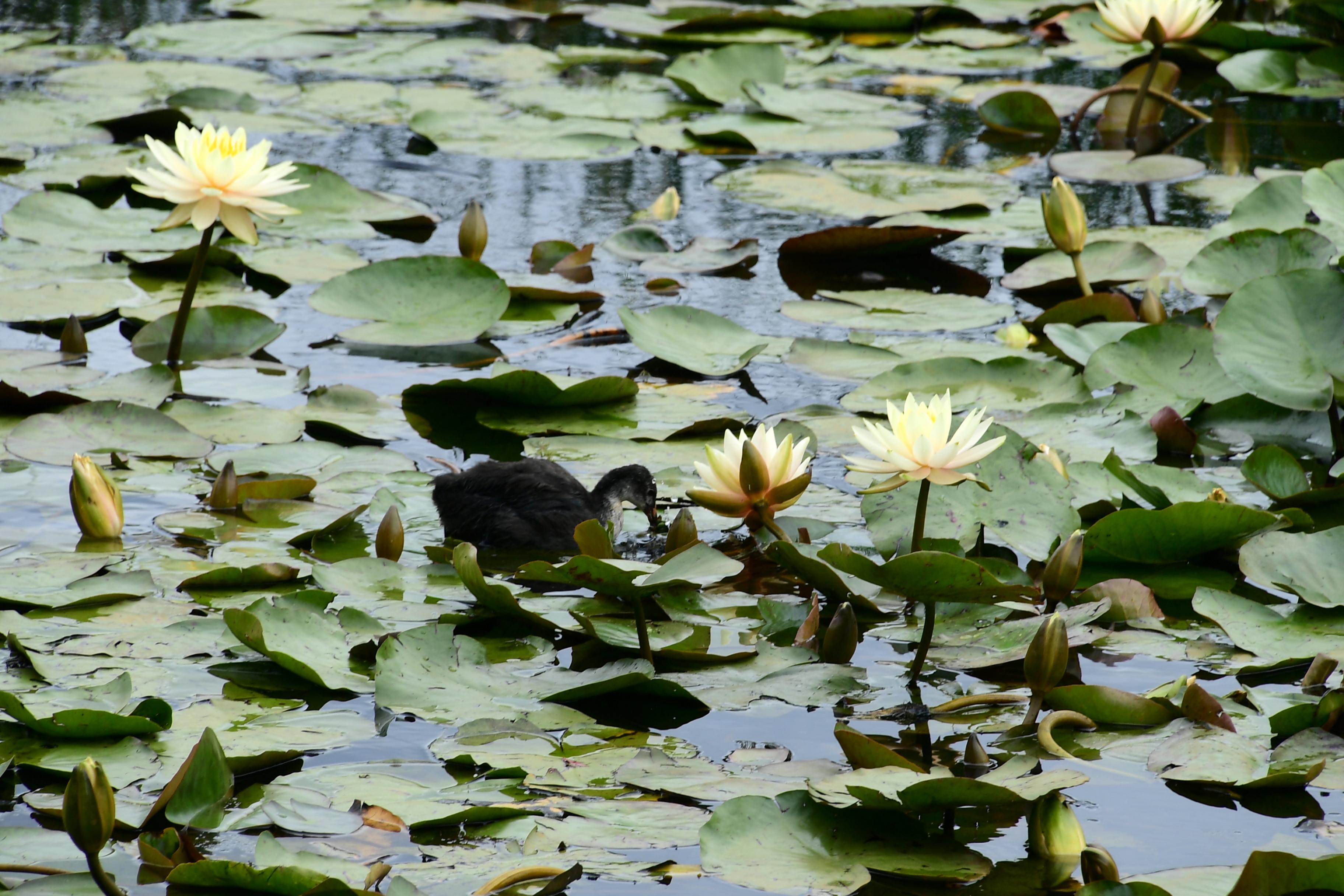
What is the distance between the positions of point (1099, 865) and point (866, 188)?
399cm

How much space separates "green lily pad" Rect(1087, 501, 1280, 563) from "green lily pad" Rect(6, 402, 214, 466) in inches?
77.6

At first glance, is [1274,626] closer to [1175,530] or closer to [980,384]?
[1175,530]

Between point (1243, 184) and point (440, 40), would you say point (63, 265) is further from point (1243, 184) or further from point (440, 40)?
point (1243, 184)

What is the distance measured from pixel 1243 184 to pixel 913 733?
12.7ft

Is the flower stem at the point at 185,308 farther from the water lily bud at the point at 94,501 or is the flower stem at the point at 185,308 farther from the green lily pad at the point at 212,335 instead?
the water lily bud at the point at 94,501

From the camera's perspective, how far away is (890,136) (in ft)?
20.2

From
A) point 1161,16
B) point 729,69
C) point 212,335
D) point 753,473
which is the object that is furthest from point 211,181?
point 729,69

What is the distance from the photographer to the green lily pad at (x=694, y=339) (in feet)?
12.7

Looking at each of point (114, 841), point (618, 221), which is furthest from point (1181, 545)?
point (618, 221)

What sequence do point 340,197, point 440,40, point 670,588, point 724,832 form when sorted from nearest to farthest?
point 724,832, point 670,588, point 340,197, point 440,40

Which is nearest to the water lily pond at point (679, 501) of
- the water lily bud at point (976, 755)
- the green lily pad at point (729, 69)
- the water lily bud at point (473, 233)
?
the water lily bud at point (976, 755)

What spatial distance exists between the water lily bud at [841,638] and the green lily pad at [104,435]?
5.27 feet

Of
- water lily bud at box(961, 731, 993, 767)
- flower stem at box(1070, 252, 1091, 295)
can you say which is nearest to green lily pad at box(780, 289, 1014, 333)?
flower stem at box(1070, 252, 1091, 295)

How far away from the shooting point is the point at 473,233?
4.46m
